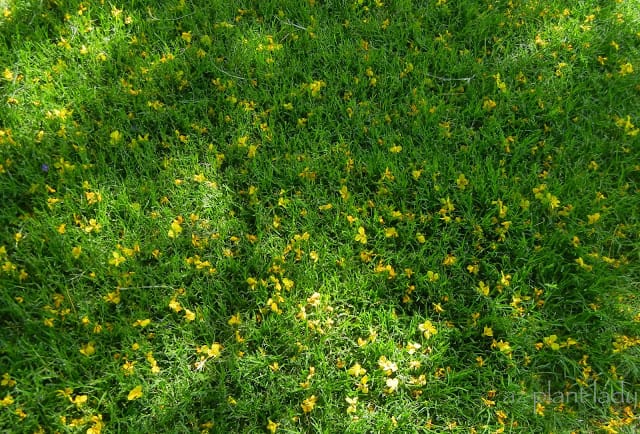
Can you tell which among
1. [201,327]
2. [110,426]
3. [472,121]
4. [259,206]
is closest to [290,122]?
[259,206]

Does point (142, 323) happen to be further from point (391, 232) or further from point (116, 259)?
point (391, 232)

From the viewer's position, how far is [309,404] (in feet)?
6.95

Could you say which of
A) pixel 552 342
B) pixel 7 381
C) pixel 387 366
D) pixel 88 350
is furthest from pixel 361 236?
pixel 7 381

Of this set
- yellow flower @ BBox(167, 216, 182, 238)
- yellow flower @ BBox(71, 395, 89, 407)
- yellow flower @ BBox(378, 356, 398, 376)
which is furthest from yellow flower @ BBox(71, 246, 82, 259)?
yellow flower @ BBox(378, 356, 398, 376)

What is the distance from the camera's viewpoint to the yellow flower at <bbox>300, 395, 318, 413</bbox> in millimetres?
2117

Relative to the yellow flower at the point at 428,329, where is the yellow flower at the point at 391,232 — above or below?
above

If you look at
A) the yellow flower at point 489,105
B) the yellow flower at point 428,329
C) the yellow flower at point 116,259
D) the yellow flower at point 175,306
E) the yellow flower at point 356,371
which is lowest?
the yellow flower at point 356,371

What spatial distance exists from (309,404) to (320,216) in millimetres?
1011

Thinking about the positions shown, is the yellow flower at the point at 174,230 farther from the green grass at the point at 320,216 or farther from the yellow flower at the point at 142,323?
the yellow flower at the point at 142,323

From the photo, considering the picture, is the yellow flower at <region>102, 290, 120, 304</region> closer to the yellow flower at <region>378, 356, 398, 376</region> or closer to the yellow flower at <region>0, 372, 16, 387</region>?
the yellow flower at <region>0, 372, 16, 387</region>

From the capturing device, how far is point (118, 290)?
2.39 m

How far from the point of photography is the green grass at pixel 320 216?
2.19 m

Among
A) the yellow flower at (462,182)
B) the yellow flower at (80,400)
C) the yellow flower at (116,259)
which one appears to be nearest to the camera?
the yellow flower at (80,400)

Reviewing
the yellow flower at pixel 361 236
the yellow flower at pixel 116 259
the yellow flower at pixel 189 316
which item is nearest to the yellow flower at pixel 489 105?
the yellow flower at pixel 361 236
